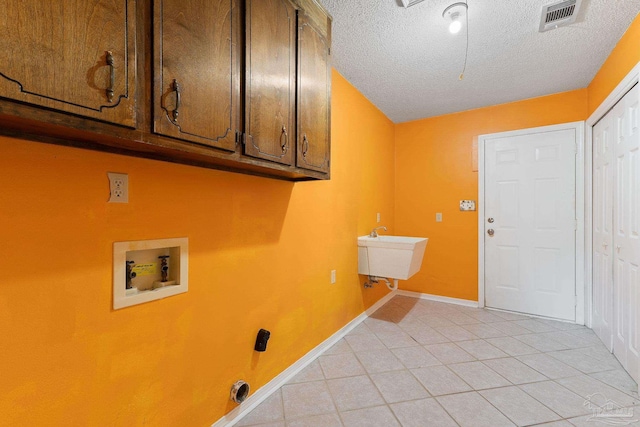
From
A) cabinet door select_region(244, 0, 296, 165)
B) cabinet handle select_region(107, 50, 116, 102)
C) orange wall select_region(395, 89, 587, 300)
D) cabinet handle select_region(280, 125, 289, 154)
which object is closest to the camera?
cabinet handle select_region(107, 50, 116, 102)

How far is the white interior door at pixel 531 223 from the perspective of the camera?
2.84 metres

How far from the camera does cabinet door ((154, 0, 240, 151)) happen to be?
0.86 m

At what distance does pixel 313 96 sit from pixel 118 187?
110 centimetres

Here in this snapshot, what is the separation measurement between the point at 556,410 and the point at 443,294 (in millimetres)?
1963

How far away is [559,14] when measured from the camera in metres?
1.71

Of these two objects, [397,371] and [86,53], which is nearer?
[86,53]

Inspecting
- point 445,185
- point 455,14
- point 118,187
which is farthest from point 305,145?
point 445,185

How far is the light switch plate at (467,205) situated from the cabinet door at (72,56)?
351 centimetres

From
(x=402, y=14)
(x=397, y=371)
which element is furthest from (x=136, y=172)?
(x=397, y=371)

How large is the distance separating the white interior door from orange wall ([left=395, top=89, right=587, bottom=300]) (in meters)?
0.18

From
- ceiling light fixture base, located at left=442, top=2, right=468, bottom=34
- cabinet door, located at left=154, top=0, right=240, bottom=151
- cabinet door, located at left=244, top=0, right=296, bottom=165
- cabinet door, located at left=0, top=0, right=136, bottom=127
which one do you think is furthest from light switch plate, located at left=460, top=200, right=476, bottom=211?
cabinet door, located at left=0, top=0, right=136, bottom=127

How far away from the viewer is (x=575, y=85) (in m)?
Answer: 2.70

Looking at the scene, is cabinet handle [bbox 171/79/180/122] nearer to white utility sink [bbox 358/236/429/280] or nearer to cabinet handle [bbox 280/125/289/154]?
cabinet handle [bbox 280/125/289/154]

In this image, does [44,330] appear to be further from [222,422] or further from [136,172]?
[222,422]
